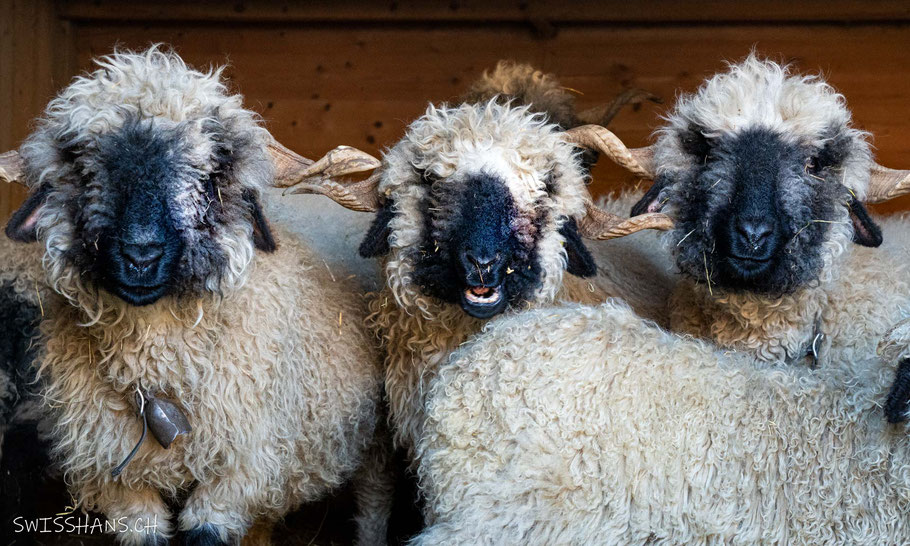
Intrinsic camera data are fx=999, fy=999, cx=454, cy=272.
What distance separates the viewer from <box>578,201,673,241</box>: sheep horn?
4.19 meters

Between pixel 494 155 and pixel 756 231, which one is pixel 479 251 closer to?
pixel 494 155

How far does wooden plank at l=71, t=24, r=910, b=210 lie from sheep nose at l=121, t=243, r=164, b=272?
13.0 ft

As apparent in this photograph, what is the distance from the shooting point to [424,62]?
7.32m

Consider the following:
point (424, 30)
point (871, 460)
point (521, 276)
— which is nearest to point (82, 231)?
point (521, 276)

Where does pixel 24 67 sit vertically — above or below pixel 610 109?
below

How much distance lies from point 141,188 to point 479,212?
47.7 inches

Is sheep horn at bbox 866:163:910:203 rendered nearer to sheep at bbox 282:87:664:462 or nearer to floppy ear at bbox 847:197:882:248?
floppy ear at bbox 847:197:882:248

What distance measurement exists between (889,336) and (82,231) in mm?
2715

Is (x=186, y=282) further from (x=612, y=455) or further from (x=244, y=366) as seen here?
(x=612, y=455)

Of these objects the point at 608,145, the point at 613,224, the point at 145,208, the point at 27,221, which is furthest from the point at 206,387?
the point at 608,145

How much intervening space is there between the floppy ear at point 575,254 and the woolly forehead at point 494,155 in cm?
6

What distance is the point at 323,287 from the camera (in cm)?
449

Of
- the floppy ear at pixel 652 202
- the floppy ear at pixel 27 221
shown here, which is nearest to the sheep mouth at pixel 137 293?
the floppy ear at pixel 27 221

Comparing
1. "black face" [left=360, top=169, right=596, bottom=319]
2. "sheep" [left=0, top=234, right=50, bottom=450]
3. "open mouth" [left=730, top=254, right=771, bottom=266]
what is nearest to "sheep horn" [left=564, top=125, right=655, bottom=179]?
"black face" [left=360, top=169, right=596, bottom=319]
